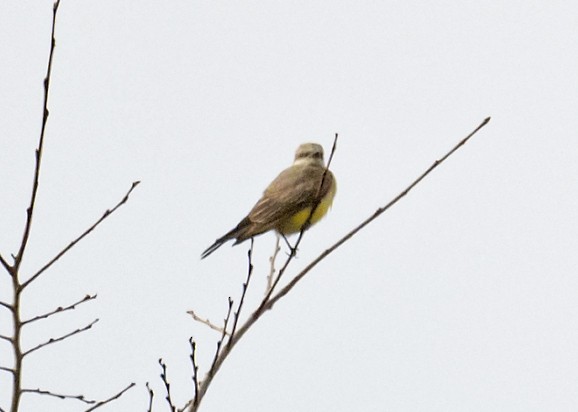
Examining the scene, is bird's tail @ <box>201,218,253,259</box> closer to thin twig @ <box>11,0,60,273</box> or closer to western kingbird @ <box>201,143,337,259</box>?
western kingbird @ <box>201,143,337,259</box>

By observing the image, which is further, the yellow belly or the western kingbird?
the yellow belly

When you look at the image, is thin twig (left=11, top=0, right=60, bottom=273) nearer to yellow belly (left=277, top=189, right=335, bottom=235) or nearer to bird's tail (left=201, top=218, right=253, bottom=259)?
bird's tail (left=201, top=218, right=253, bottom=259)

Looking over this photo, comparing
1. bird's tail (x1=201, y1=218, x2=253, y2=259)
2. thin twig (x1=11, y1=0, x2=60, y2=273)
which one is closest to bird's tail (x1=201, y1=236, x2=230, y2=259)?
bird's tail (x1=201, y1=218, x2=253, y2=259)

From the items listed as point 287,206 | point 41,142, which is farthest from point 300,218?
point 41,142

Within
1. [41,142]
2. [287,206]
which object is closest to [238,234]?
[287,206]

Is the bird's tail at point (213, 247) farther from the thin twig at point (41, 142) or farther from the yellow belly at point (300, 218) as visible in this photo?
the thin twig at point (41, 142)

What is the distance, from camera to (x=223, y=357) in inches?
191

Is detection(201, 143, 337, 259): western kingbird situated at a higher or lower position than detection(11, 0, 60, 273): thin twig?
higher

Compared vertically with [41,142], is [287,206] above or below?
above

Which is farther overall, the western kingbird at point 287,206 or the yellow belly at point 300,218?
the yellow belly at point 300,218

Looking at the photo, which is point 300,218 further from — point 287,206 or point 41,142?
point 41,142

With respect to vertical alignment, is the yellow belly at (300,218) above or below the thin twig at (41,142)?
above

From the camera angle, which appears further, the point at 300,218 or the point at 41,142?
the point at 300,218

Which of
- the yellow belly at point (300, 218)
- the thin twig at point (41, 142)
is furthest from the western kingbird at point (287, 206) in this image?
the thin twig at point (41, 142)
